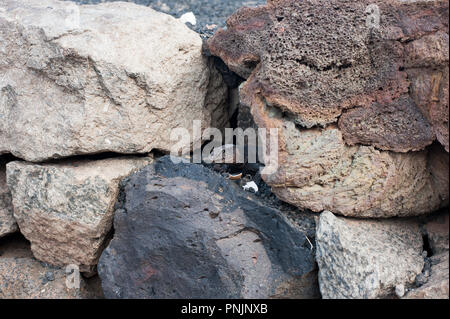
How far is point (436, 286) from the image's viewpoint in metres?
2.09

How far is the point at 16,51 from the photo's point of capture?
2828mm

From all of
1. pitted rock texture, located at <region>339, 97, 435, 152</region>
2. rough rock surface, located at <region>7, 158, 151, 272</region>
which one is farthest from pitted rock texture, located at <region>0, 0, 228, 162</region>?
pitted rock texture, located at <region>339, 97, 435, 152</region>

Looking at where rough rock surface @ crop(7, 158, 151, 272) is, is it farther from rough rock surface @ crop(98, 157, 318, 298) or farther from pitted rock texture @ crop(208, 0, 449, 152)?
pitted rock texture @ crop(208, 0, 449, 152)

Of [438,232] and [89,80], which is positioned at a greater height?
[89,80]

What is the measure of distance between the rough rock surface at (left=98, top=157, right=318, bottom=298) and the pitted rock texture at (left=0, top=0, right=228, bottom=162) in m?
0.42

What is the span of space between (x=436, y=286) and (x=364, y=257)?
1.13ft

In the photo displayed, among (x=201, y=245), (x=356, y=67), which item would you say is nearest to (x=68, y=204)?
(x=201, y=245)

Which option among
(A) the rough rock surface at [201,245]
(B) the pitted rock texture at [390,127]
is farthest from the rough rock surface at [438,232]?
(A) the rough rock surface at [201,245]

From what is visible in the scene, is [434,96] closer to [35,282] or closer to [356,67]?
[356,67]

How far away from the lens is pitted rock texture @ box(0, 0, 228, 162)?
2.69 meters

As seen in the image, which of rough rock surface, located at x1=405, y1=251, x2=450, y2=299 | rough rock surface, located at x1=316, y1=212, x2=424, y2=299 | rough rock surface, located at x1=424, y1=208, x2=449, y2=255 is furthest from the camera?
rough rock surface, located at x1=424, y1=208, x2=449, y2=255

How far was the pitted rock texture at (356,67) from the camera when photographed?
7.22 ft

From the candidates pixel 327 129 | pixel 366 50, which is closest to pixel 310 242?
pixel 327 129

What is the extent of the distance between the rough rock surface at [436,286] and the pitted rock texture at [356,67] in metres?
0.63
